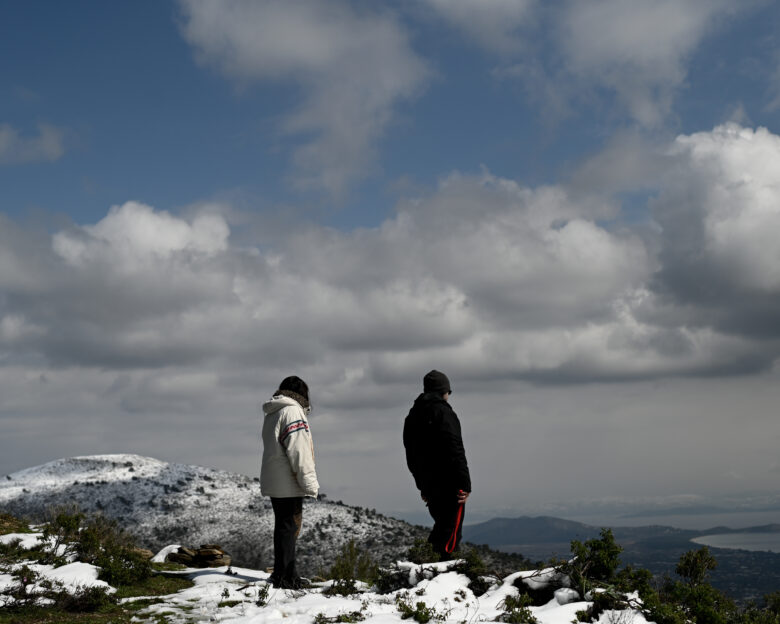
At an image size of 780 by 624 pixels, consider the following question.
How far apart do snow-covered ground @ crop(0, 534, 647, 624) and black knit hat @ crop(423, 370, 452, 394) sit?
2490mm

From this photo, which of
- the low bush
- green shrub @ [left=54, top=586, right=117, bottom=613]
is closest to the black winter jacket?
the low bush

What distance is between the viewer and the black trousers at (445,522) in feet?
31.9

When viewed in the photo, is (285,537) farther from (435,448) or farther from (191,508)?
(191,508)

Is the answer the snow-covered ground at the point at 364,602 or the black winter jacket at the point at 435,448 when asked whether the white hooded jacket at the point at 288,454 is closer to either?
the snow-covered ground at the point at 364,602

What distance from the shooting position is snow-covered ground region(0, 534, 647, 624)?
291 inches

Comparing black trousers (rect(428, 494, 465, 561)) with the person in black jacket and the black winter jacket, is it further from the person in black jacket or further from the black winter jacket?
the black winter jacket

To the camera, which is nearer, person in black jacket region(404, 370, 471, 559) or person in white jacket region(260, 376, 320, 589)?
person in white jacket region(260, 376, 320, 589)

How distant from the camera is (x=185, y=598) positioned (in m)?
8.90

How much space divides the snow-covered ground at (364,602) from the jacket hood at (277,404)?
2279 mm

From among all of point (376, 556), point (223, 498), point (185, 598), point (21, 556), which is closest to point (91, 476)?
point (223, 498)

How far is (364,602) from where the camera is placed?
7.88 meters

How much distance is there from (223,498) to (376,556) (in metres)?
11.9

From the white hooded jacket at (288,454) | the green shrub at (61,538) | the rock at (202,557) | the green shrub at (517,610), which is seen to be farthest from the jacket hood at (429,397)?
the green shrub at (61,538)

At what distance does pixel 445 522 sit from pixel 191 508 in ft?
101
